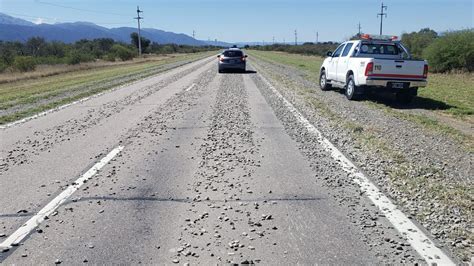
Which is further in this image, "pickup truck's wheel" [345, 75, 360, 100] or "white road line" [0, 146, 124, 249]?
"pickup truck's wheel" [345, 75, 360, 100]

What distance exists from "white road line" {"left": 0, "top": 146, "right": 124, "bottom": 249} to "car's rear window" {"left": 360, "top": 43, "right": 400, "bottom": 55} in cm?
1079

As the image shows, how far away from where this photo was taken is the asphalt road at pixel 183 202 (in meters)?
3.66

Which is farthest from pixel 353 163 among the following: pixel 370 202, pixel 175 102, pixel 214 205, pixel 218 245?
pixel 175 102

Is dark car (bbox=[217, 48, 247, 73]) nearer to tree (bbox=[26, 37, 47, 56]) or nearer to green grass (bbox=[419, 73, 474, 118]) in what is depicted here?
green grass (bbox=[419, 73, 474, 118])

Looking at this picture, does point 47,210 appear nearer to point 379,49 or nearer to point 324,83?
point 379,49

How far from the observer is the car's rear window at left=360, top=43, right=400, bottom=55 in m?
14.6

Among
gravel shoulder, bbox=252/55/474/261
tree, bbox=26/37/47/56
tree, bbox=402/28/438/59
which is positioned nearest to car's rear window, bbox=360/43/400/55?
gravel shoulder, bbox=252/55/474/261

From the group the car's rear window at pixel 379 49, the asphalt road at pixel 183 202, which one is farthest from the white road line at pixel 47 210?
the car's rear window at pixel 379 49

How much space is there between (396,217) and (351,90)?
1025 cm

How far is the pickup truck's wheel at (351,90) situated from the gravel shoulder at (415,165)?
7.70ft

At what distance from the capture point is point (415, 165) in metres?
6.17

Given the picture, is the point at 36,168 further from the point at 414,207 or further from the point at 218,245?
the point at 414,207

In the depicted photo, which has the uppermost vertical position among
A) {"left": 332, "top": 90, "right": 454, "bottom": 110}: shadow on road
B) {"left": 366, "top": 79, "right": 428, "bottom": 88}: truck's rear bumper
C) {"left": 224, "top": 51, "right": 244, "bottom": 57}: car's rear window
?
{"left": 224, "top": 51, "right": 244, "bottom": 57}: car's rear window

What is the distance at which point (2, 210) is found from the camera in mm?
4645
